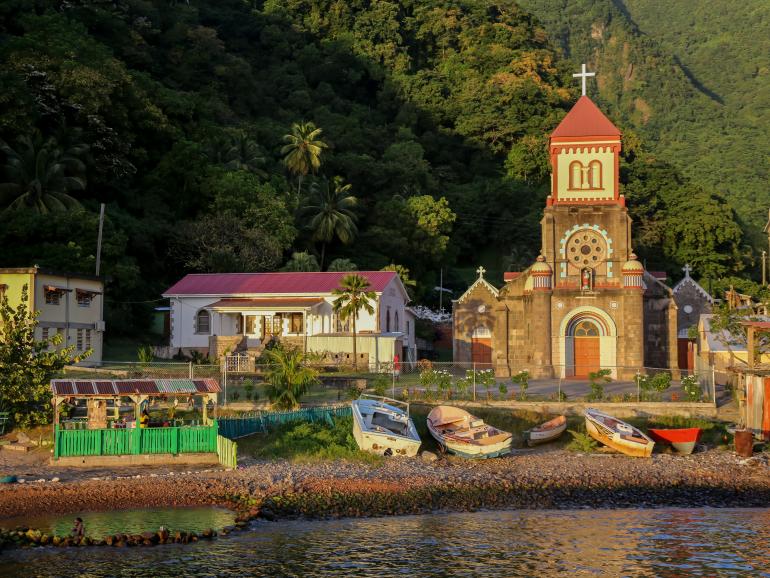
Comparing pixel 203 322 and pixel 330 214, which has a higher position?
pixel 330 214

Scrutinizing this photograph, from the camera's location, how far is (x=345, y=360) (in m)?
53.5

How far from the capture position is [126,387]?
103 feet

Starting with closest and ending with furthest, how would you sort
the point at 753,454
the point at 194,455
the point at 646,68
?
the point at 194,455, the point at 753,454, the point at 646,68

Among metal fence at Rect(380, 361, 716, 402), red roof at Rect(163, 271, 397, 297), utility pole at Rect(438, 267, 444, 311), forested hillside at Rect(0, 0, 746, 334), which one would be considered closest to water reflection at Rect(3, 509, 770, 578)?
metal fence at Rect(380, 361, 716, 402)

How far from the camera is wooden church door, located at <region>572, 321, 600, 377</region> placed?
50.9 m

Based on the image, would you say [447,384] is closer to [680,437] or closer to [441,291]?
[680,437]

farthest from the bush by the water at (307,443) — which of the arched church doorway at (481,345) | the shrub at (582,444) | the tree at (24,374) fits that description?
the arched church doorway at (481,345)

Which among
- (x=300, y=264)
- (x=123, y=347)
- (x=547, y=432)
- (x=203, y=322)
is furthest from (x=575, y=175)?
(x=123, y=347)

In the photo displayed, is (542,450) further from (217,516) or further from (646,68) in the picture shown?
(646,68)

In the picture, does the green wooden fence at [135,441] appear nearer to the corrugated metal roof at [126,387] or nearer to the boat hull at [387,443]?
the corrugated metal roof at [126,387]

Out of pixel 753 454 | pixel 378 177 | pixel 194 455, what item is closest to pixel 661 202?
pixel 378 177

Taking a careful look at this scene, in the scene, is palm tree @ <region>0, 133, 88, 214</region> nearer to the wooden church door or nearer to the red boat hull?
the wooden church door

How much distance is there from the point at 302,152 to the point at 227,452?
207 feet

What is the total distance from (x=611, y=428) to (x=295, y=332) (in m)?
27.5
